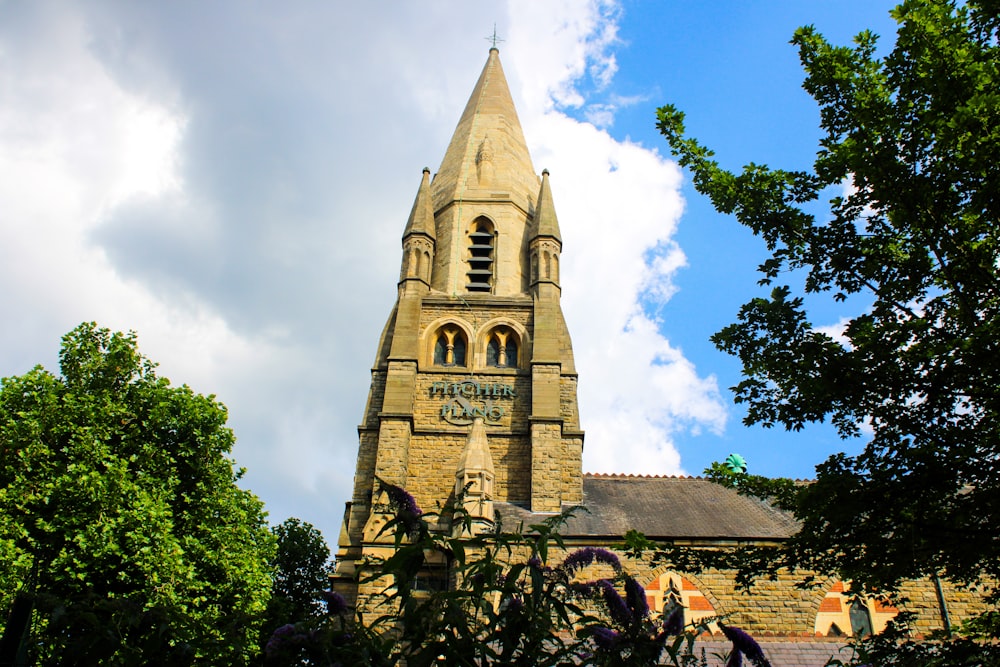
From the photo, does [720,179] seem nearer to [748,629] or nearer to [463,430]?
[748,629]

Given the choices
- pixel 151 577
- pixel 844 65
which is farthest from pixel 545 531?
pixel 151 577

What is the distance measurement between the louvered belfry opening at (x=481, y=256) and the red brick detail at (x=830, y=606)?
1283 centimetres

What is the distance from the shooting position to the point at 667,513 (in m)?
19.5

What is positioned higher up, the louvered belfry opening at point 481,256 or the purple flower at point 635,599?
the louvered belfry opening at point 481,256

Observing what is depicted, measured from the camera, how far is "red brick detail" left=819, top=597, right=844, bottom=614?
16.7 metres

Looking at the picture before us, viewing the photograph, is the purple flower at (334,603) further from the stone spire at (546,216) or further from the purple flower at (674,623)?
the stone spire at (546,216)

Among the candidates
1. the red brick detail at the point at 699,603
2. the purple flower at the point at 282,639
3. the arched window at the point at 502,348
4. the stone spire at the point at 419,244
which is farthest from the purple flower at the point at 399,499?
the stone spire at the point at 419,244

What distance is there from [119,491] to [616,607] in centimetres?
1189

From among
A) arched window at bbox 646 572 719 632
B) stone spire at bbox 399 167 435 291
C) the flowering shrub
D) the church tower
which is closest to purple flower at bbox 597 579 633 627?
the flowering shrub

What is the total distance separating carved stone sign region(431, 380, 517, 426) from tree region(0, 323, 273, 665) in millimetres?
→ 6096

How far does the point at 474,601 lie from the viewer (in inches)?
161

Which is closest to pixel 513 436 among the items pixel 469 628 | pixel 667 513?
pixel 667 513

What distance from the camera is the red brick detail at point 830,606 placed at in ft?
54.9

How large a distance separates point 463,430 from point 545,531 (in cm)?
1626
